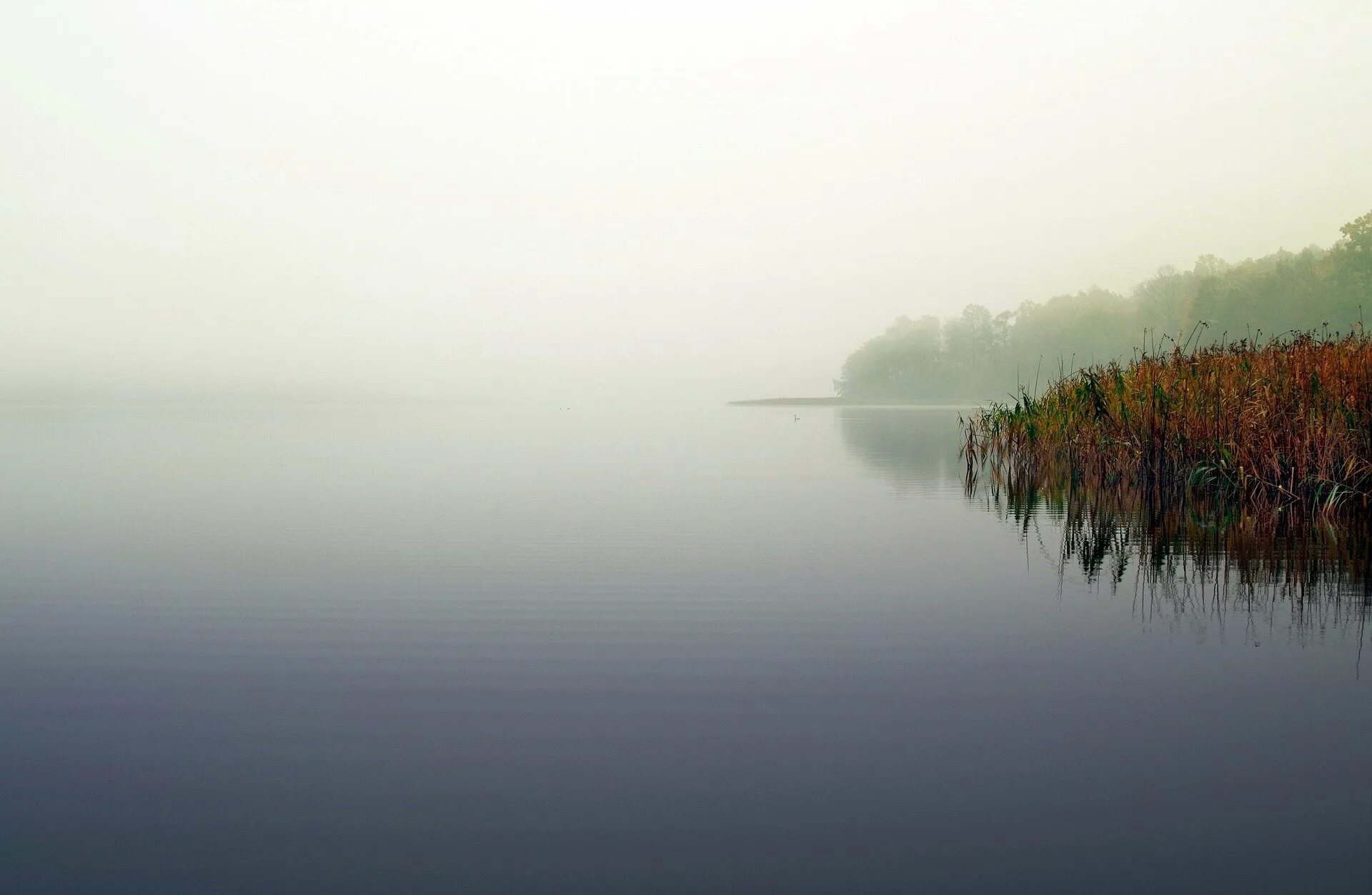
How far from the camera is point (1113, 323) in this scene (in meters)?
102

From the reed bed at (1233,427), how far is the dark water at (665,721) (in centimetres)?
433

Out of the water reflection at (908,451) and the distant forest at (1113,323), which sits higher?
the distant forest at (1113,323)

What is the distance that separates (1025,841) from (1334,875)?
1.15 metres

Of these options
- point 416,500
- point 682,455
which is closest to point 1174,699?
point 416,500

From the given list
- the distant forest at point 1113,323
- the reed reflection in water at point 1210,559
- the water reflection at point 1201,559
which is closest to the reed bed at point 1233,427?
the reed reflection in water at point 1210,559

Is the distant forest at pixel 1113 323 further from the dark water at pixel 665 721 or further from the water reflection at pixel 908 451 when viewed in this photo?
the dark water at pixel 665 721

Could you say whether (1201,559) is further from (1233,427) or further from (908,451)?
(908,451)

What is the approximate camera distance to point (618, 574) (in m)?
9.73

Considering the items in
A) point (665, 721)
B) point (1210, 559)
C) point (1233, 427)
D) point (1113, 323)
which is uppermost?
point (1113, 323)

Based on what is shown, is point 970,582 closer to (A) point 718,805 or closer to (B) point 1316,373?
(A) point 718,805

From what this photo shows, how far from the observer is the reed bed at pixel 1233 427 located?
13.0 meters

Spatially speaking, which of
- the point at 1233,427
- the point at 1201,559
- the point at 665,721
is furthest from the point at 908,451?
the point at 665,721

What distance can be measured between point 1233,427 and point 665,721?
13.0 meters

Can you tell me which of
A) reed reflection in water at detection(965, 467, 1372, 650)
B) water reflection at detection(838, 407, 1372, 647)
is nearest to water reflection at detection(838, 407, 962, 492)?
water reflection at detection(838, 407, 1372, 647)
